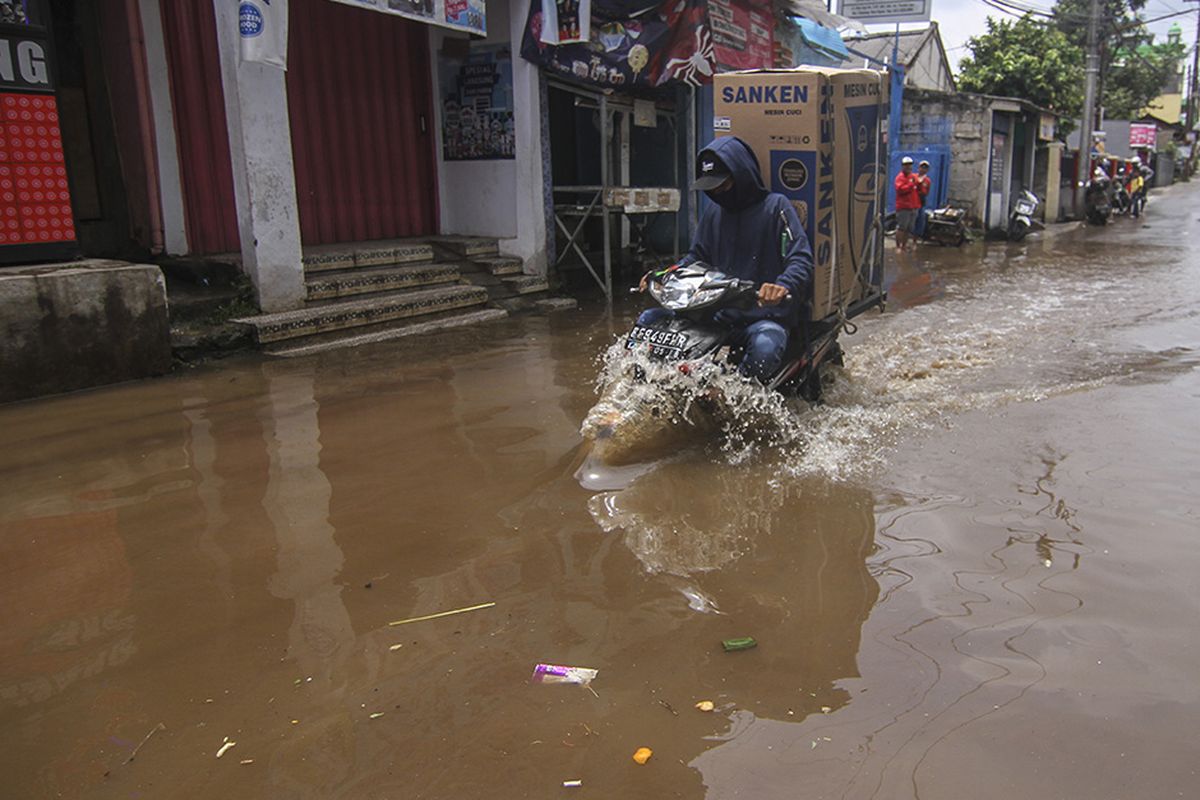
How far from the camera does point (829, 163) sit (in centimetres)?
541

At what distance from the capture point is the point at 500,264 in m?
10.2

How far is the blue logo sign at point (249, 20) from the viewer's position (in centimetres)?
709

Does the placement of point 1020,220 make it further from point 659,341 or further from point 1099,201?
point 659,341

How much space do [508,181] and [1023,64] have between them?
2120 centimetres

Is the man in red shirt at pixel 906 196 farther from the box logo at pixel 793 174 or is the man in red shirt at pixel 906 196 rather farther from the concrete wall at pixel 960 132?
the box logo at pixel 793 174

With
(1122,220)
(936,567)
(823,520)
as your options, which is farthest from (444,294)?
(1122,220)

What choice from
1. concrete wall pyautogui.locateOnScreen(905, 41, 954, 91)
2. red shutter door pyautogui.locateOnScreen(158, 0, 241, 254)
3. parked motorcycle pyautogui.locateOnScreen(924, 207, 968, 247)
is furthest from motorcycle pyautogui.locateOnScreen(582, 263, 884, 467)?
concrete wall pyautogui.locateOnScreen(905, 41, 954, 91)

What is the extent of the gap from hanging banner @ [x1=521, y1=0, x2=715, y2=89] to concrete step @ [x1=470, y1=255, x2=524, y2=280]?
2.20m

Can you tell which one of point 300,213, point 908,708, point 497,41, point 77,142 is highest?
point 497,41

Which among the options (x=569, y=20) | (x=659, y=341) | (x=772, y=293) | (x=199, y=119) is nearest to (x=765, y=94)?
(x=772, y=293)

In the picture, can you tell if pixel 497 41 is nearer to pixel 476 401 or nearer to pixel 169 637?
pixel 476 401

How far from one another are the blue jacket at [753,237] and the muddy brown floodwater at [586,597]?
2.85 feet

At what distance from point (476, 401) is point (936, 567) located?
343cm

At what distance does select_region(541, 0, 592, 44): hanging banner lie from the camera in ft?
33.3
